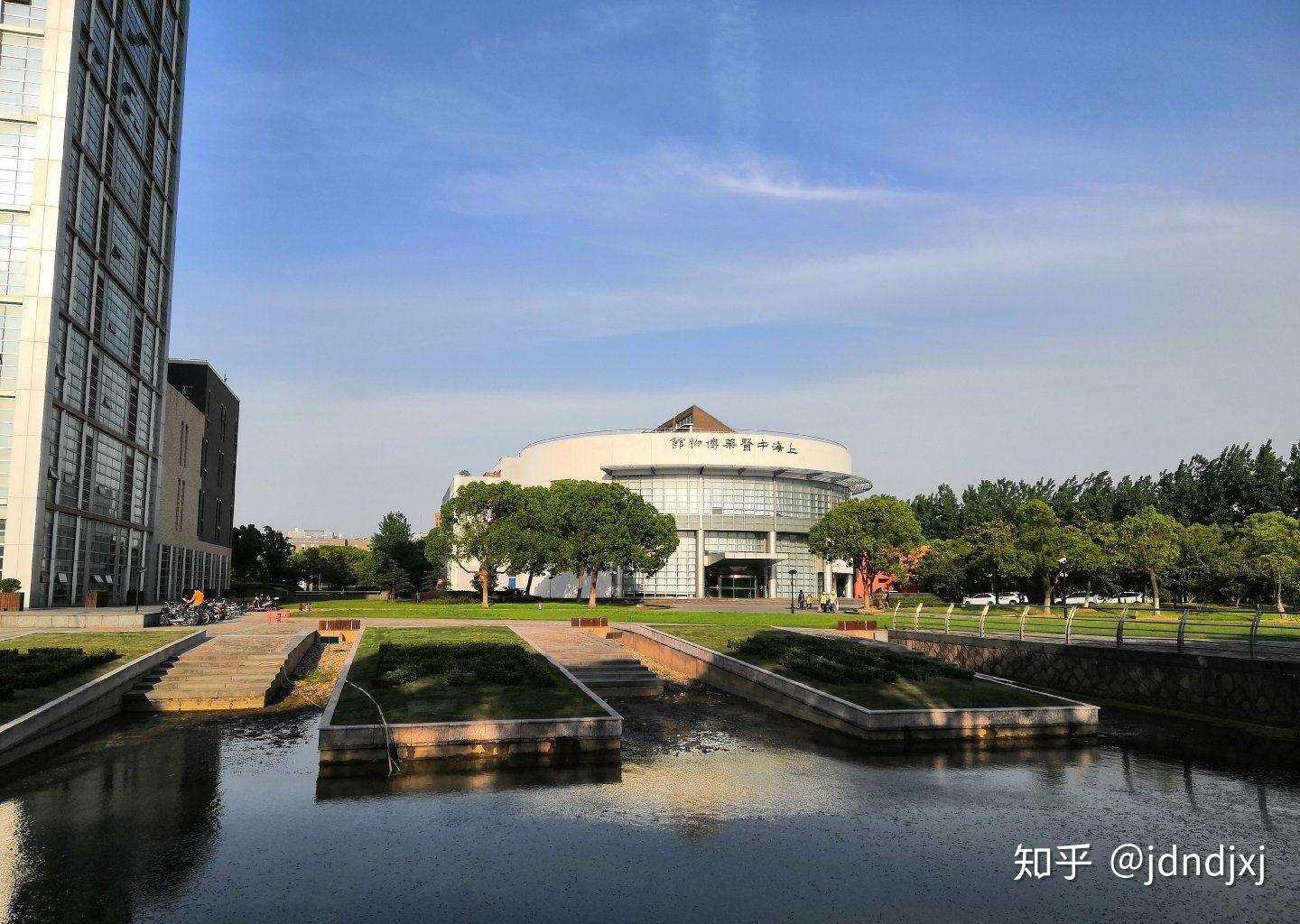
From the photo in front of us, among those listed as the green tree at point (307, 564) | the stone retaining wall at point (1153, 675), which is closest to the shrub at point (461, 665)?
the stone retaining wall at point (1153, 675)

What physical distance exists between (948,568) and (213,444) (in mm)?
69988

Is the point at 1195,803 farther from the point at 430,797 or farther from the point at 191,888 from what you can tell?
the point at 191,888

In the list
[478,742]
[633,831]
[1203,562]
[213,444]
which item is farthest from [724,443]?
[633,831]

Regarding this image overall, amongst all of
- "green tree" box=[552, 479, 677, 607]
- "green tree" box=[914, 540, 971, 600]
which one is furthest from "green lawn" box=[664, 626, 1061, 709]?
"green tree" box=[914, 540, 971, 600]

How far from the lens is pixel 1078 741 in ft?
58.0

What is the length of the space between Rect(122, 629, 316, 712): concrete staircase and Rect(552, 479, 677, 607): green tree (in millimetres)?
40904

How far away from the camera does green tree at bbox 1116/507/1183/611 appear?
67438 mm

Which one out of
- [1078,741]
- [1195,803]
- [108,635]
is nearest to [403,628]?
[108,635]

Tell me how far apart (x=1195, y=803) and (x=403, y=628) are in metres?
28.2

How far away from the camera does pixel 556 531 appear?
68375mm

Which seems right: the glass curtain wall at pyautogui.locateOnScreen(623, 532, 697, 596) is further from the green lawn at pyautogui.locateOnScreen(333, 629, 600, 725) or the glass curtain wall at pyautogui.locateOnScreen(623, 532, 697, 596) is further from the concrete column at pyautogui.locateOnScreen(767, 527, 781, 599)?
the green lawn at pyautogui.locateOnScreen(333, 629, 600, 725)

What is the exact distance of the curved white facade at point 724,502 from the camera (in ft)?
287

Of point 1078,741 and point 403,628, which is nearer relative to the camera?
point 1078,741

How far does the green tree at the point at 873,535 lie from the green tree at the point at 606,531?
1340 cm
